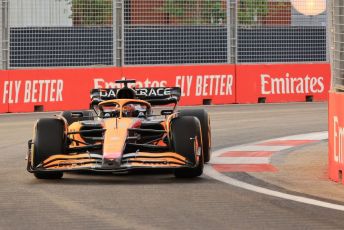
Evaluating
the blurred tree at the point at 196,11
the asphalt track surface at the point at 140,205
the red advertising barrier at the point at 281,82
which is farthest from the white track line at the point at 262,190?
the red advertising barrier at the point at 281,82

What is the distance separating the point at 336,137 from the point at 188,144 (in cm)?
163

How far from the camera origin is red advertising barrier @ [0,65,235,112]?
2461 cm

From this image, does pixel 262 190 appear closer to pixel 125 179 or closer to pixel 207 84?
pixel 125 179

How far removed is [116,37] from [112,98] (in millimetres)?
11955

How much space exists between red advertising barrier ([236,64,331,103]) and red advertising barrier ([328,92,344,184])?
1430 centimetres

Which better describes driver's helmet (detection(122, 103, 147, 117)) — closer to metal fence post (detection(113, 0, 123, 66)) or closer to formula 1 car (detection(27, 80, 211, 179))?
formula 1 car (detection(27, 80, 211, 179))

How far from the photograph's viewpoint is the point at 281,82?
27.5 metres

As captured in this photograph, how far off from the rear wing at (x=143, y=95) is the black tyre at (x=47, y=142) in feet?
4.96

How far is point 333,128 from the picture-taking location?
1255 cm

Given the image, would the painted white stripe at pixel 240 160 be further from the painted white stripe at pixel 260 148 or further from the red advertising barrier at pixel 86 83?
the red advertising barrier at pixel 86 83

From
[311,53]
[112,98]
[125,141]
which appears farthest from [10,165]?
[311,53]

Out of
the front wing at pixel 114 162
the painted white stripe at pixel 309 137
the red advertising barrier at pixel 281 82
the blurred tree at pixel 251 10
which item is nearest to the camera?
the front wing at pixel 114 162

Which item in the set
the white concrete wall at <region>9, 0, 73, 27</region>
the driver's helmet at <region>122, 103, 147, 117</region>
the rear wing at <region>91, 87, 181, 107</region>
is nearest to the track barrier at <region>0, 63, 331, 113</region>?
the white concrete wall at <region>9, 0, 73, 27</region>

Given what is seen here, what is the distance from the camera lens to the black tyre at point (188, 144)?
12.3 metres
